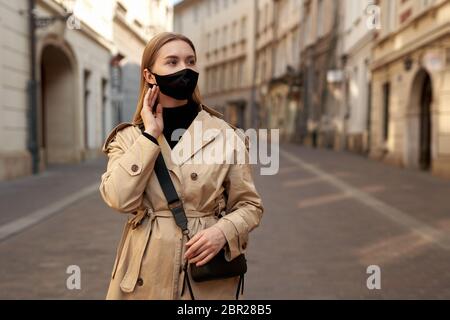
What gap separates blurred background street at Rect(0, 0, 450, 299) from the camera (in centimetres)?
529

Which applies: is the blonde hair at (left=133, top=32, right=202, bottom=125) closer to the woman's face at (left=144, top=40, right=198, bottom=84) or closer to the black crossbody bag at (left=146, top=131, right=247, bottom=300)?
the woman's face at (left=144, top=40, right=198, bottom=84)

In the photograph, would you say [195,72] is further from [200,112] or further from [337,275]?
[337,275]

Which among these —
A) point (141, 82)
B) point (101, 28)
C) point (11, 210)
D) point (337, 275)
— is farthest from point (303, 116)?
point (141, 82)

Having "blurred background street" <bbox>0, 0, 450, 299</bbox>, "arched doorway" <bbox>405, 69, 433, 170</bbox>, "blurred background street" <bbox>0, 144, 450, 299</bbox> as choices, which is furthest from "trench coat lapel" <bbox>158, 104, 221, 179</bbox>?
"arched doorway" <bbox>405, 69, 433, 170</bbox>

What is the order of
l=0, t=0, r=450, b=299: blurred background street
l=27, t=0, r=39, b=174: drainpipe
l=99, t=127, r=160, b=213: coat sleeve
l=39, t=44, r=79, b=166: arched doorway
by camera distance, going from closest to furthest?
l=99, t=127, r=160, b=213: coat sleeve < l=0, t=0, r=450, b=299: blurred background street < l=27, t=0, r=39, b=174: drainpipe < l=39, t=44, r=79, b=166: arched doorway

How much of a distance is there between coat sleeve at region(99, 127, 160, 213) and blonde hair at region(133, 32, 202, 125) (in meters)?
0.19

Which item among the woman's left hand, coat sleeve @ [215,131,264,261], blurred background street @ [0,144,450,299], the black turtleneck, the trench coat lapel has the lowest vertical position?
blurred background street @ [0,144,450,299]

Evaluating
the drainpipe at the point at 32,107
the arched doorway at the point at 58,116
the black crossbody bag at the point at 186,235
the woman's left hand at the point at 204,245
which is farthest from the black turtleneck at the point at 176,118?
the arched doorway at the point at 58,116

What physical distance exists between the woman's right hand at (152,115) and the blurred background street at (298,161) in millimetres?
598

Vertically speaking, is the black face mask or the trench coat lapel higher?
the black face mask

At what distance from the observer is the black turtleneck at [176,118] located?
6.80 ft

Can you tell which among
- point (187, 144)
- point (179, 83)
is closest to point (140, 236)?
point (187, 144)

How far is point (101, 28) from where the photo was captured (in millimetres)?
15945

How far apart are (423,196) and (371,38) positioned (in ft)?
41.2
